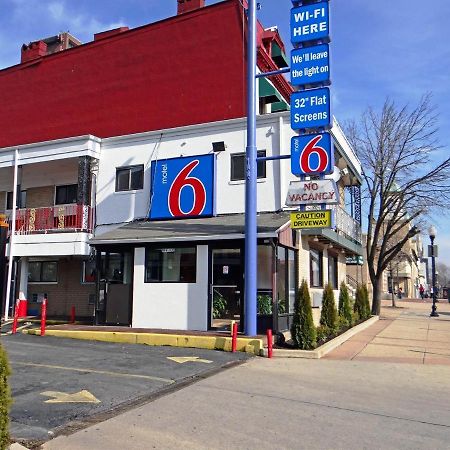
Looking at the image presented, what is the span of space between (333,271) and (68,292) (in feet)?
37.8

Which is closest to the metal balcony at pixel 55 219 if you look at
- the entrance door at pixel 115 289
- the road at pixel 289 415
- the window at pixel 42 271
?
the window at pixel 42 271

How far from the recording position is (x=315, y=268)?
1894 cm

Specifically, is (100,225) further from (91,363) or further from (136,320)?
(91,363)

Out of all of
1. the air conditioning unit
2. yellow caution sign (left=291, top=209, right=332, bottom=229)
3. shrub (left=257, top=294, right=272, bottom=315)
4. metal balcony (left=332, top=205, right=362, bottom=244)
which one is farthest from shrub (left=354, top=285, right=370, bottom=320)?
the air conditioning unit

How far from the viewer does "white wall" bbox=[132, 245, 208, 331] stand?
581 inches

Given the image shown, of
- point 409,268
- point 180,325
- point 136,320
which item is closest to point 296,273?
point 180,325

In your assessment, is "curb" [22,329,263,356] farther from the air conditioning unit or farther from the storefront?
the air conditioning unit

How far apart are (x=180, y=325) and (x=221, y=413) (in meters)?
8.37

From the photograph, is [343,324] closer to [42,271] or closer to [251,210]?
[251,210]

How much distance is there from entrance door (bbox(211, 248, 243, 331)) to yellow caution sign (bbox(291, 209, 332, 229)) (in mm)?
2635

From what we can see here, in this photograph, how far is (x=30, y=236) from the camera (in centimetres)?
1939

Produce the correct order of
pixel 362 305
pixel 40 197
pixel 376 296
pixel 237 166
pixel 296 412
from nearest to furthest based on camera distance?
pixel 296 412 → pixel 237 166 → pixel 362 305 → pixel 40 197 → pixel 376 296

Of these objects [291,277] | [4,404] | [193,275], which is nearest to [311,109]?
[291,277]

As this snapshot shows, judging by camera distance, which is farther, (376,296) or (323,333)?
(376,296)
